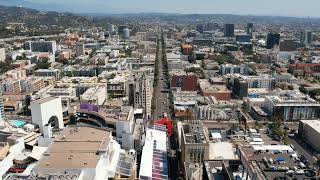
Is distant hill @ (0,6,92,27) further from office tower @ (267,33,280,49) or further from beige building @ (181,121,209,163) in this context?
beige building @ (181,121,209,163)

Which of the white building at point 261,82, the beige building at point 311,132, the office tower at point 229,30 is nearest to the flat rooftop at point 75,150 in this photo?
the beige building at point 311,132

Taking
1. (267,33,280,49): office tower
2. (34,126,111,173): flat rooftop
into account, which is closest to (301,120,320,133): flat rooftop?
(34,126,111,173): flat rooftop

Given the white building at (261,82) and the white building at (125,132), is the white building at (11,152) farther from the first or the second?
the white building at (261,82)

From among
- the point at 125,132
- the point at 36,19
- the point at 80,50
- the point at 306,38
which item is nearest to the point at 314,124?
the point at 125,132

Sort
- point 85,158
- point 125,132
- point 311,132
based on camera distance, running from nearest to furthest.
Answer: point 85,158, point 125,132, point 311,132

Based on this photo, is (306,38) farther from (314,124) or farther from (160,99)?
(314,124)

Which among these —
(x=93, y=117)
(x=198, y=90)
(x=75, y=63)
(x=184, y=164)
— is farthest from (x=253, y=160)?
(x=75, y=63)
